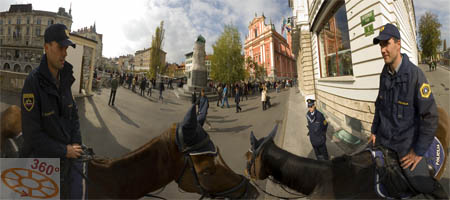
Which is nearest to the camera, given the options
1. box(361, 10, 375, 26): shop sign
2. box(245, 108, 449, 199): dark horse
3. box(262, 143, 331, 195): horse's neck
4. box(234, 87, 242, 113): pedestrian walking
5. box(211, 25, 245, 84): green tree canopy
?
box(245, 108, 449, 199): dark horse

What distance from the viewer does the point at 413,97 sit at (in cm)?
82

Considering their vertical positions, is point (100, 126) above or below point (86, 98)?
below

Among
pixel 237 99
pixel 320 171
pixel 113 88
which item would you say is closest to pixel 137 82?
pixel 113 88

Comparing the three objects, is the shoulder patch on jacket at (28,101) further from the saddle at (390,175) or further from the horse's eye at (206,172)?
the saddle at (390,175)

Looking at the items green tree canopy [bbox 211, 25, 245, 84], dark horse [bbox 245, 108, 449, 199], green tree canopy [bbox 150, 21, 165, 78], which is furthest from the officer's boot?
green tree canopy [bbox 150, 21, 165, 78]

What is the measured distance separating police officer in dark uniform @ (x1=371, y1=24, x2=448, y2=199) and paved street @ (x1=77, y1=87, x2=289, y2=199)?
2.81ft

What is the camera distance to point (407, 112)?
0.83 metres

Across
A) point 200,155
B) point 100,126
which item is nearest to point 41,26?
point 100,126

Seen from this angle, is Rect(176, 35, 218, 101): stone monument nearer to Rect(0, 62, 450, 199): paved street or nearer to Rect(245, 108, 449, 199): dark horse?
Rect(0, 62, 450, 199): paved street

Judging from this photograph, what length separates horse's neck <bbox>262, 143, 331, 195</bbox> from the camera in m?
1.07

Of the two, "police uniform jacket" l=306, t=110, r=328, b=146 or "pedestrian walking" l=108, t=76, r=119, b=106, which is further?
"police uniform jacket" l=306, t=110, r=328, b=146

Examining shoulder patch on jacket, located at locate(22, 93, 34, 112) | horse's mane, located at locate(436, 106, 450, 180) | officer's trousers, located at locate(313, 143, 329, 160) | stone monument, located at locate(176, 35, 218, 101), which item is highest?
stone monument, located at locate(176, 35, 218, 101)

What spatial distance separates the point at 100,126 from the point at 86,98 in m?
0.24

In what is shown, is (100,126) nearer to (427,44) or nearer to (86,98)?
(86,98)
